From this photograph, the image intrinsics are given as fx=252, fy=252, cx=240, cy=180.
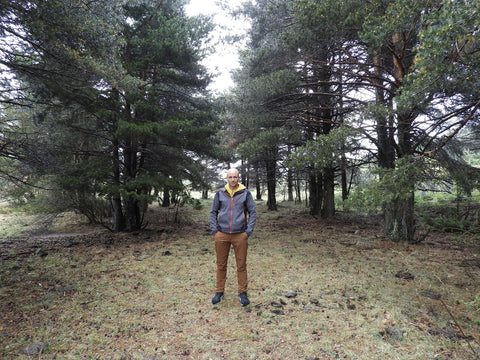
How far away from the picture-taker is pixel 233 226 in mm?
3936

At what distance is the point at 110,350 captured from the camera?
293 centimetres

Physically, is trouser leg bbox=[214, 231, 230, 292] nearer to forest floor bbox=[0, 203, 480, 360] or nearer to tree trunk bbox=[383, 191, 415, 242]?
forest floor bbox=[0, 203, 480, 360]

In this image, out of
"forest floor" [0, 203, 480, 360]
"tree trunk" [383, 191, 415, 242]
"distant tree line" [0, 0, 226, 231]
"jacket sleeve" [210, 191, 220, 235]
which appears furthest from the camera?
"tree trunk" [383, 191, 415, 242]

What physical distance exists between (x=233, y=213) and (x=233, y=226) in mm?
201

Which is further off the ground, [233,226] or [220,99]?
[220,99]

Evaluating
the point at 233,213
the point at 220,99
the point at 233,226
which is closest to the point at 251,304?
the point at 233,226

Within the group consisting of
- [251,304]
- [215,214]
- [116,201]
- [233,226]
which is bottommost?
[251,304]

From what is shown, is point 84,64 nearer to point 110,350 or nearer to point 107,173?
point 107,173

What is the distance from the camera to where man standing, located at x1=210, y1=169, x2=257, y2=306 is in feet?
12.9

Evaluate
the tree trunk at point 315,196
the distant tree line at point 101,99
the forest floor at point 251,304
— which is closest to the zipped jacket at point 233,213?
the forest floor at point 251,304

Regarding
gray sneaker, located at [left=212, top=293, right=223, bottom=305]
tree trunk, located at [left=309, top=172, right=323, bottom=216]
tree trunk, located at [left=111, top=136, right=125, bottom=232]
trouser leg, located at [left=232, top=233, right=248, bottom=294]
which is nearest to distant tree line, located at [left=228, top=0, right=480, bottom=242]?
tree trunk, located at [left=309, top=172, right=323, bottom=216]

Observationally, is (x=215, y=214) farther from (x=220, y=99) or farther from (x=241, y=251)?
(x=220, y=99)

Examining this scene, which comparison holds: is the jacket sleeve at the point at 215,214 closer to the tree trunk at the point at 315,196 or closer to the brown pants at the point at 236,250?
the brown pants at the point at 236,250

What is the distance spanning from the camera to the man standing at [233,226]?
3.94 m
